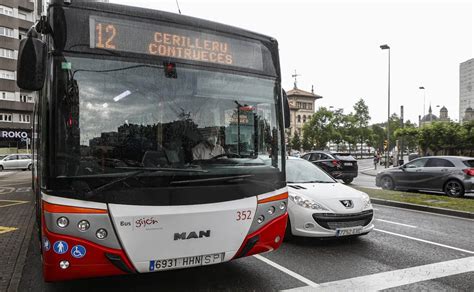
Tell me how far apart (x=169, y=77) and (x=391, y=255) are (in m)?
4.29

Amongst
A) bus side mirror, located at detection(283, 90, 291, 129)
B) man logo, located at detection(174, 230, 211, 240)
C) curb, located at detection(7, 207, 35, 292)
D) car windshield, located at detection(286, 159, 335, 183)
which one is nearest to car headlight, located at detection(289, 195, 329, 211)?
car windshield, located at detection(286, 159, 335, 183)

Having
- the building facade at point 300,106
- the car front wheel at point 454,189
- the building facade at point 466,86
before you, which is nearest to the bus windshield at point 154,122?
the car front wheel at point 454,189

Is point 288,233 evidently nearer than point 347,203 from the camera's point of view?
No

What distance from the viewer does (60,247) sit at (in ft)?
11.9

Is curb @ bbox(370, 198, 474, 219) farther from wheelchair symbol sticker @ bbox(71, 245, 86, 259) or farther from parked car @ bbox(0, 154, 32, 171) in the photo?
parked car @ bbox(0, 154, 32, 171)

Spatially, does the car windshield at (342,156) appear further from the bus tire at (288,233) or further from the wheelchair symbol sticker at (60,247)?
the wheelchair symbol sticker at (60,247)

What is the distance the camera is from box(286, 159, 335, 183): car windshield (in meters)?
7.73

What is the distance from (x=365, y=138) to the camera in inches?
3196

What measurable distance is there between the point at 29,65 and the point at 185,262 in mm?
2377

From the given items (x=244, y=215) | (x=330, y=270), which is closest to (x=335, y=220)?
(x=330, y=270)

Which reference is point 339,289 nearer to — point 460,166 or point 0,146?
point 460,166

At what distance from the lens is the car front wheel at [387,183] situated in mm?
15894

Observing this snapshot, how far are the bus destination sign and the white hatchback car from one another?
2700 millimetres

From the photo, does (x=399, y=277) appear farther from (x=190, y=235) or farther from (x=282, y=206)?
(x=190, y=235)
